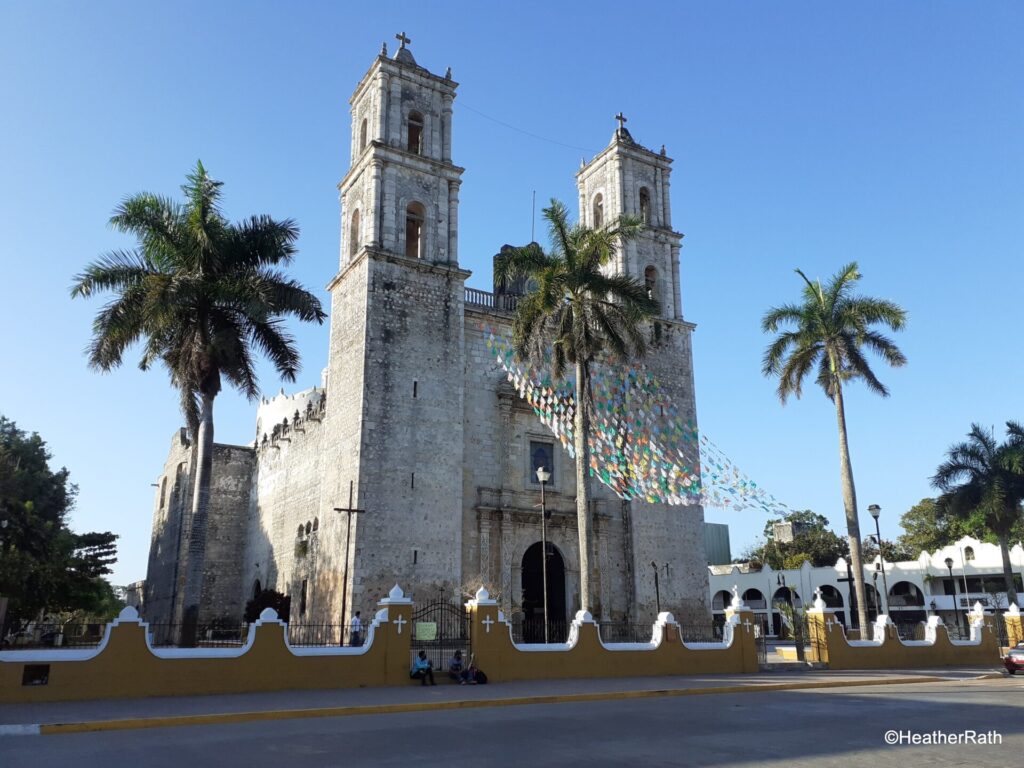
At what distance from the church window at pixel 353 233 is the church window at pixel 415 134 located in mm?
2910

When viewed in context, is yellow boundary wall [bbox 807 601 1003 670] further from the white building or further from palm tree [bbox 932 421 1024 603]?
the white building

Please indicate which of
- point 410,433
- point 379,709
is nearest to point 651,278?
point 410,433

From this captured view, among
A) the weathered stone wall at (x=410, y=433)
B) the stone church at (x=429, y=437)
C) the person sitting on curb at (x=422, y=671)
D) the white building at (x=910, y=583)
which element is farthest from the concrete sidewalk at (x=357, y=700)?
the white building at (x=910, y=583)

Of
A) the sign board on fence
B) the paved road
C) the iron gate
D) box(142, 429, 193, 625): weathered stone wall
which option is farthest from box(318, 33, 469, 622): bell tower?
box(142, 429, 193, 625): weathered stone wall

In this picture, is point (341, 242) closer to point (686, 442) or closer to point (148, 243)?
point (148, 243)

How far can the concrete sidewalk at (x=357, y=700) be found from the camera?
10852 mm

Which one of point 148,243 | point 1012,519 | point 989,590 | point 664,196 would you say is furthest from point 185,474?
point 989,590

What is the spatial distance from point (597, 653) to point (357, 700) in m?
6.38

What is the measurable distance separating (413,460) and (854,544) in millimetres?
12951

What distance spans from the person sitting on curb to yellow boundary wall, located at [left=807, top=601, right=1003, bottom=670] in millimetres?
10844

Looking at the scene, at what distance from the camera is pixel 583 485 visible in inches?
822

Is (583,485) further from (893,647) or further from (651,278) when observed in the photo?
(651,278)

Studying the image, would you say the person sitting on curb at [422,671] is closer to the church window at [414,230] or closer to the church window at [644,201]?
the church window at [414,230]

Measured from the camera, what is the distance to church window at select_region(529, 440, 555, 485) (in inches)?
1105
